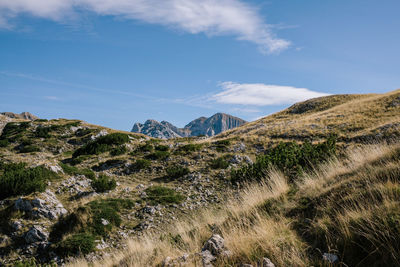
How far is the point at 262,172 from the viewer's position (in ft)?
40.7

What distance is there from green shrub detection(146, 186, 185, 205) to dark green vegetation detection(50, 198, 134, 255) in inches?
74.8

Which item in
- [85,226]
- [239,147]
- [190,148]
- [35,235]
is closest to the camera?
[35,235]

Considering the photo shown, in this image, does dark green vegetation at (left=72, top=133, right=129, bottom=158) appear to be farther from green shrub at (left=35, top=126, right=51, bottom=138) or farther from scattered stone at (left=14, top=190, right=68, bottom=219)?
scattered stone at (left=14, top=190, right=68, bottom=219)

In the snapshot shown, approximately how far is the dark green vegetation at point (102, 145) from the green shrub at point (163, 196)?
12540mm

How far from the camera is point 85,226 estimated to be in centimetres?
913

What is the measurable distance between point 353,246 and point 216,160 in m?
14.5

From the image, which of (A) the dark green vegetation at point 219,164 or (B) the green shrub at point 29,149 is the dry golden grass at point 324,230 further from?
(B) the green shrub at point 29,149

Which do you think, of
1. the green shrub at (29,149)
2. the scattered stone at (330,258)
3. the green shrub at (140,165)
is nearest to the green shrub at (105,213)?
the green shrub at (140,165)

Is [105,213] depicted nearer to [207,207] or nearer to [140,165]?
[207,207]

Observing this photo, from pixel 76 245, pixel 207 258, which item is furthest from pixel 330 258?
pixel 76 245

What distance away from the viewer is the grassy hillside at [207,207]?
4.00 meters

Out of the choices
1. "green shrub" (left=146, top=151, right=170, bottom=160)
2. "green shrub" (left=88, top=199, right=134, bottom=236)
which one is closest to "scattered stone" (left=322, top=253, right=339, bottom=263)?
"green shrub" (left=88, top=199, right=134, bottom=236)

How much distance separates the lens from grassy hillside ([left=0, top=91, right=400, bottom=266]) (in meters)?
4.00

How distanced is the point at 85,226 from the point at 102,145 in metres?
16.4
